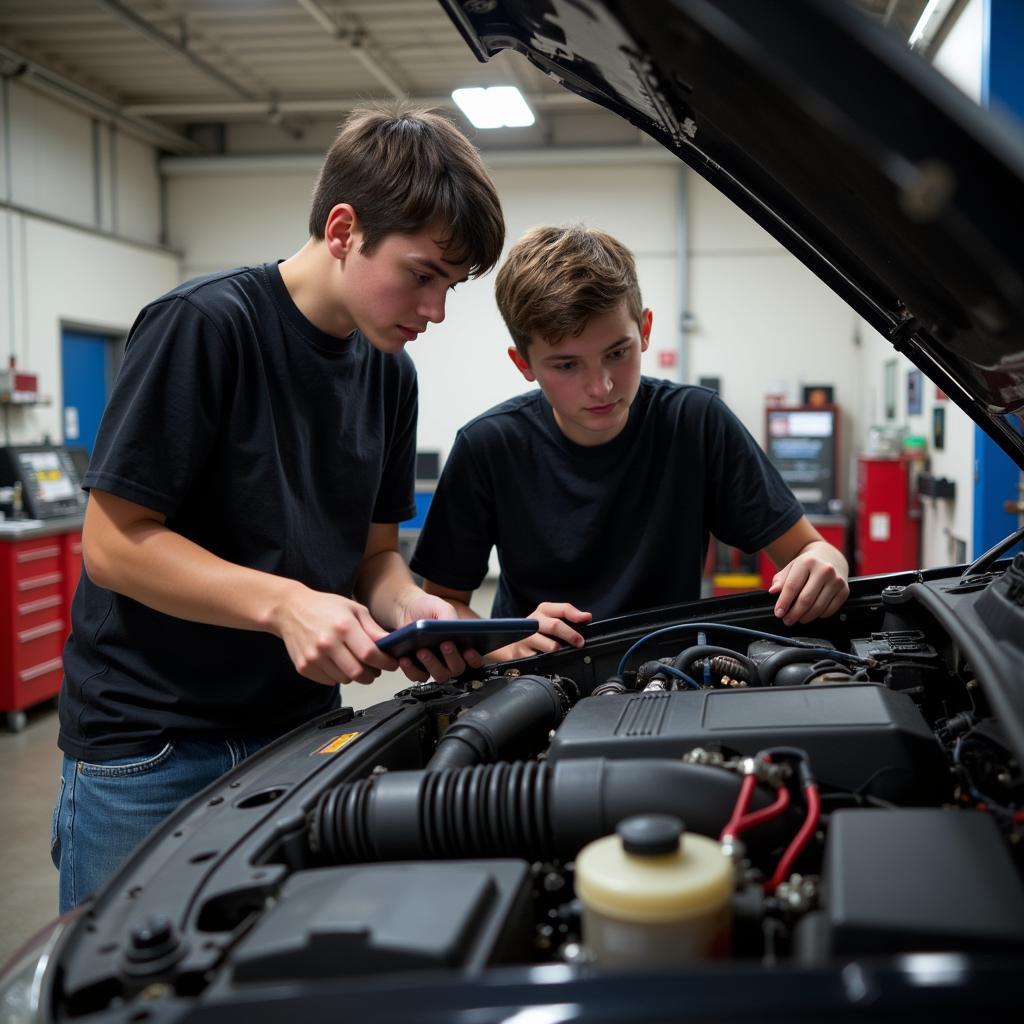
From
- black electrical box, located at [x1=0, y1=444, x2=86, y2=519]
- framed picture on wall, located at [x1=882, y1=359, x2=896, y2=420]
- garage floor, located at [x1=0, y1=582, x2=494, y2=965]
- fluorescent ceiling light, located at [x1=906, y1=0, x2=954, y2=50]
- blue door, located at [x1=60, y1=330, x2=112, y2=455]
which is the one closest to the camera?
garage floor, located at [x1=0, y1=582, x2=494, y2=965]

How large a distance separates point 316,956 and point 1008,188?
0.75 meters

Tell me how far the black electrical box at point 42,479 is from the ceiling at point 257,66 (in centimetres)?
267

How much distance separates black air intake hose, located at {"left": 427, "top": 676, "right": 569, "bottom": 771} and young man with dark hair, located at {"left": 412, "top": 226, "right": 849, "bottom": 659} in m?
0.48

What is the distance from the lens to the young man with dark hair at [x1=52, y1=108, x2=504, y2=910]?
1.23 meters

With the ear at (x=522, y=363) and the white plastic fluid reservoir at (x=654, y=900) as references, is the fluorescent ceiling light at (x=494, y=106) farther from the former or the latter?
the white plastic fluid reservoir at (x=654, y=900)

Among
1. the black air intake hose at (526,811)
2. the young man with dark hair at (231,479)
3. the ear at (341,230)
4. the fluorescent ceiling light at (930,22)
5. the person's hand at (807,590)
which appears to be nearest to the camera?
the black air intake hose at (526,811)

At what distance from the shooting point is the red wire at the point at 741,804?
2.60 ft

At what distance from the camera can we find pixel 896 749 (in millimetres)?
928

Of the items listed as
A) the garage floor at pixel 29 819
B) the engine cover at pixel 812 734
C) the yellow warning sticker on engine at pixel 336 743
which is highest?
the engine cover at pixel 812 734

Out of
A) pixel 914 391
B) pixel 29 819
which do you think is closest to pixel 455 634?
pixel 29 819

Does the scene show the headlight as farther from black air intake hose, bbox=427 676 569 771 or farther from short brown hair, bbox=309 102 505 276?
short brown hair, bbox=309 102 505 276

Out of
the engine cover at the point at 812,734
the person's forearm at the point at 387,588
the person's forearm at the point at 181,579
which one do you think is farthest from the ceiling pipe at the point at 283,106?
Result: the engine cover at the point at 812,734

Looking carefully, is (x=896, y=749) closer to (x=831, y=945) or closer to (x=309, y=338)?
(x=831, y=945)

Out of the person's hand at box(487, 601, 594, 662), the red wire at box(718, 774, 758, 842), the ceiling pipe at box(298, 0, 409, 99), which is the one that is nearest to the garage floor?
the person's hand at box(487, 601, 594, 662)
